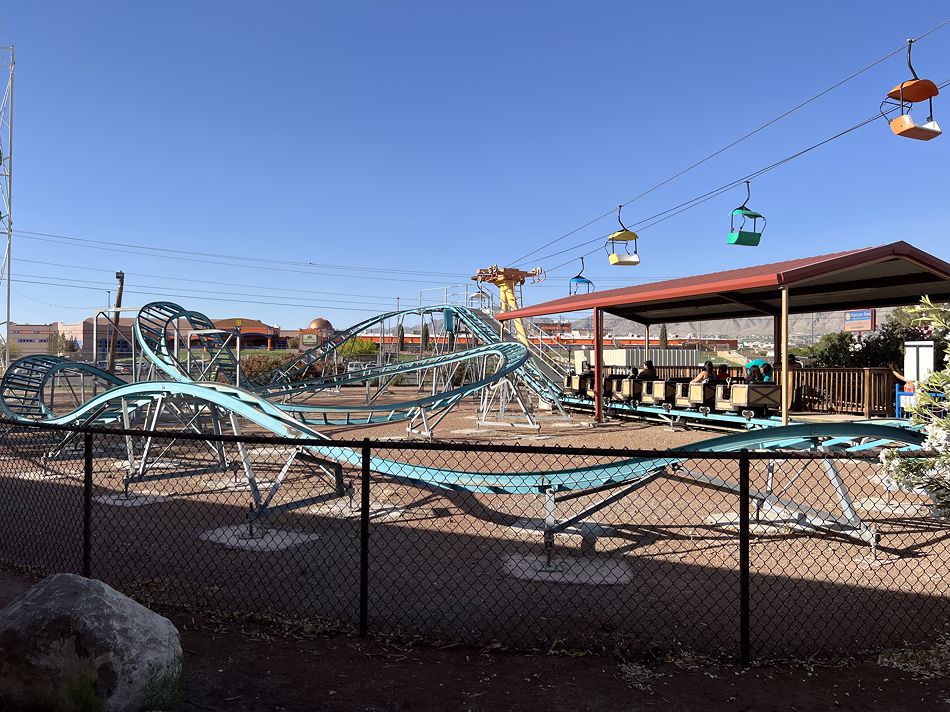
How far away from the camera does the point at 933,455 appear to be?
3.92 metres

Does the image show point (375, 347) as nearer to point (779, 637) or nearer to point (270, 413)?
point (270, 413)

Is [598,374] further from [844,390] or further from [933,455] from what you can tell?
[933,455]

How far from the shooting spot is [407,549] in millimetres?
5914

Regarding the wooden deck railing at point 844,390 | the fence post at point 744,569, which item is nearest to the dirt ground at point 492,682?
the fence post at point 744,569

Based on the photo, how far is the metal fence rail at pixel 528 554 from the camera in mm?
4102

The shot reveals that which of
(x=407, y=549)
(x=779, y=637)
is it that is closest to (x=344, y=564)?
(x=407, y=549)

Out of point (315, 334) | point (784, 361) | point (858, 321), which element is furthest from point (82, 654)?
point (315, 334)

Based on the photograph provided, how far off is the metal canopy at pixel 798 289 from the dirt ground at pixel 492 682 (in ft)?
30.3

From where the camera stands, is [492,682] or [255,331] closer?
[492,682]

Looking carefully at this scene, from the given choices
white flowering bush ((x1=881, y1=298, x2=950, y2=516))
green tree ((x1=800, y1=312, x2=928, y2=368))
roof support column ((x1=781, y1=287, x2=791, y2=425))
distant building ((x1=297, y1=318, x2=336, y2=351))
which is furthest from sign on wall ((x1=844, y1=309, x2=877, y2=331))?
distant building ((x1=297, y1=318, x2=336, y2=351))

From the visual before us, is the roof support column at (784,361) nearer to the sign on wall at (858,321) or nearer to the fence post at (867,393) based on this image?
the fence post at (867,393)

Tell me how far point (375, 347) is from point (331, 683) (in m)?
46.2

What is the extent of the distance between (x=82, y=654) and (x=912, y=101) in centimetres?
1127

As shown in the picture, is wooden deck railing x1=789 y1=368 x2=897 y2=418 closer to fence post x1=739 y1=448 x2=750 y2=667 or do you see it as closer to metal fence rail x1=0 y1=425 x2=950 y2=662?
metal fence rail x1=0 y1=425 x2=950 y2=662
